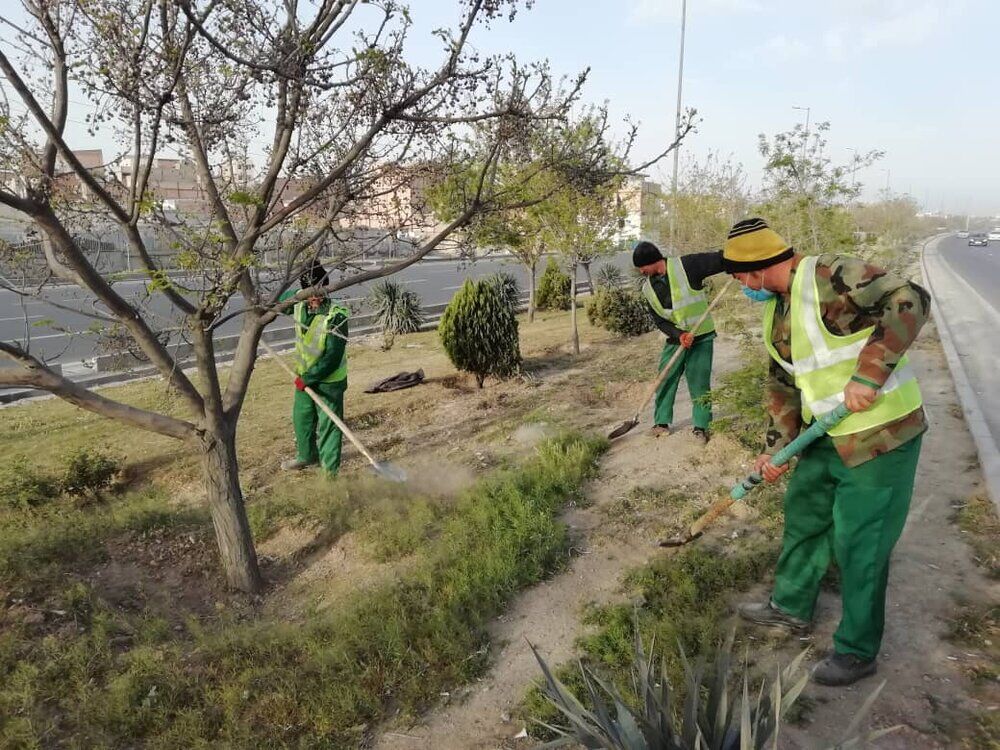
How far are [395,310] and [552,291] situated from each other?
13.7ft

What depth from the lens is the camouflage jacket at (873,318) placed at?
2.48 m

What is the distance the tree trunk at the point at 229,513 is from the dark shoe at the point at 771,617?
2.70 metres

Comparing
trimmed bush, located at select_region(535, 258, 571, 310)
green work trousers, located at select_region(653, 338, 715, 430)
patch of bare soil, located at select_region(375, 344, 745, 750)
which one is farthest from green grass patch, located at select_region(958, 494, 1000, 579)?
trimmed bush, located at select_region(535, 258, 571, 310)

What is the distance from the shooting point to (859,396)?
8.30 feet

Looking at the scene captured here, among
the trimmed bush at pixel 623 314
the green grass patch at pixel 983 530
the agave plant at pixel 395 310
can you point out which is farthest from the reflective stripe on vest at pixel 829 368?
the agave plant at pixel 395 310

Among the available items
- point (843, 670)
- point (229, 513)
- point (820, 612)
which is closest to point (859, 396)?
point (843, 670)

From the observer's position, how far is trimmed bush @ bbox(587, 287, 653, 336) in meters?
11.4

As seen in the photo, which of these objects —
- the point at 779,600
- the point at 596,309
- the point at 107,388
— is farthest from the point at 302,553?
the point at 596,309

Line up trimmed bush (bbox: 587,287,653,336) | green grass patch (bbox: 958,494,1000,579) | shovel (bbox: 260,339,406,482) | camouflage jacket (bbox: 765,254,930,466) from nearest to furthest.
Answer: camouflage jacket (bbox: 765,254,930,466) → green grass patch (bbox: 958,494,1000,579) → shovel (bbox: 260,339,406,482) → trimmed bush (bbox: 587,287,653,336)

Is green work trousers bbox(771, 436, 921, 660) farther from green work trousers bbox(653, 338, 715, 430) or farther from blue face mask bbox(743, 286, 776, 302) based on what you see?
green work trousers bbox(653, 338, 715, 430)

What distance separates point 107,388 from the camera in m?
8.70

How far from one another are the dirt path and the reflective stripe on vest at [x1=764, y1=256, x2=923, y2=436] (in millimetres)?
1016

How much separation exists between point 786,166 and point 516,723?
8905 mm

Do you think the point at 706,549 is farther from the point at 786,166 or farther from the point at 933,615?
the point at 786,166
